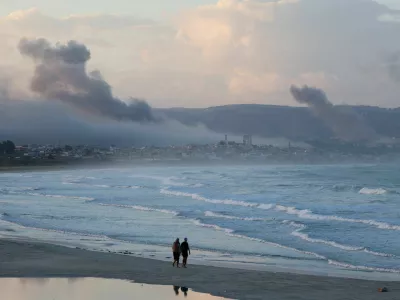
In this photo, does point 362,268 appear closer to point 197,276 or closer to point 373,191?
point 197,276

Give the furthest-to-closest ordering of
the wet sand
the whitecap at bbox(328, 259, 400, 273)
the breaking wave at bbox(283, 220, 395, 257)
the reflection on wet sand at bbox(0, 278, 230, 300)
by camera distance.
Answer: the breaking wave at bbox(283, 220, 395, 257) < the whitecap at bbox(328, 259, 400, 273) < the wet sand < the reflection on wet sand at bbox(0, 278, 230, 300)

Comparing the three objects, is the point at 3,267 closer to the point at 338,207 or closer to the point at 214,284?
the point at 214,284

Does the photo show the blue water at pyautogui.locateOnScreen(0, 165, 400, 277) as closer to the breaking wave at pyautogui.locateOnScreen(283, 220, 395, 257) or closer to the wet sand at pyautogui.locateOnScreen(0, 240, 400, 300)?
the breaking wave at pyautogui.locateOnScreen(283, 220, 395, 257)

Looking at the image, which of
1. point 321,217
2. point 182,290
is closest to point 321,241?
point 321,217

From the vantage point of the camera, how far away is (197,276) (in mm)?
21750

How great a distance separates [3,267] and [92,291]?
4827 mm

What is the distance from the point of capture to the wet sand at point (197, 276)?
63.7 ft

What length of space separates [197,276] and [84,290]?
147 inches

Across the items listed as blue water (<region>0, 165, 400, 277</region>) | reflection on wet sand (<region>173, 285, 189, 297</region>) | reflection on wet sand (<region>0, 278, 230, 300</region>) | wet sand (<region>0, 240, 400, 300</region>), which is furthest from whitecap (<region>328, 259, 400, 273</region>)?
reflection on wet sand (<region>0, 278, 230, 300</region>)

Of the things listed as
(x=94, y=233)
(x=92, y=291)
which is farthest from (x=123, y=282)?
(x=94, y=233)

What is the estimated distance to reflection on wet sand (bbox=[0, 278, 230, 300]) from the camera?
18.4 meters

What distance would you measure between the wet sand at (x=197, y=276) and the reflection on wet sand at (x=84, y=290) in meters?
0.68

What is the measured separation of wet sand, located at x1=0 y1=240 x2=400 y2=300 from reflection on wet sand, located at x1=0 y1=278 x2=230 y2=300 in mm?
681

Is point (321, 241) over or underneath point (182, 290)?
over
